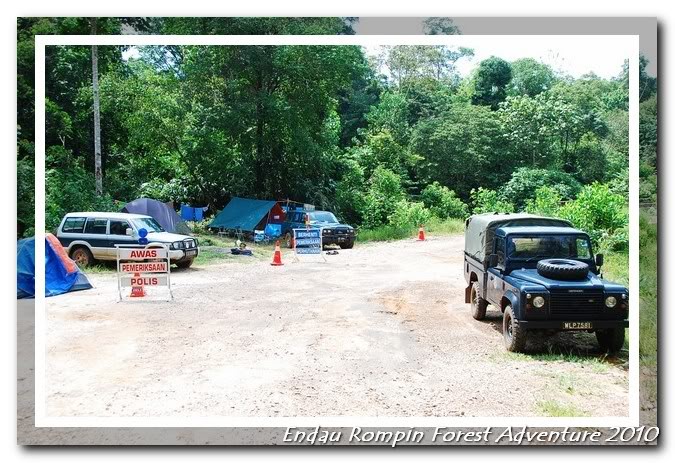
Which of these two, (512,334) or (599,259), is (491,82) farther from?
(512,334)

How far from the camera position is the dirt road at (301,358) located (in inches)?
237

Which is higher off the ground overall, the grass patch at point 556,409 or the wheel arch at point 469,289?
the wheel arch at point 469,289

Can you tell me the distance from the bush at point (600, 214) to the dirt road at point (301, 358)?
1210mm

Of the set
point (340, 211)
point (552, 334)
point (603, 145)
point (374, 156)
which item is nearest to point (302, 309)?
point (340, 211)

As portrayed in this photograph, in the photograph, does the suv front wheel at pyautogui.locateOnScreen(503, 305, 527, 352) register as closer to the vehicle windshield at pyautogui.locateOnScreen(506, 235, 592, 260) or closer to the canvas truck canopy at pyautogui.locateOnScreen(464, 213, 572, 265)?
the vehicle windshield at pyautogui.locateOnScreen(506, 235, 592, 260)

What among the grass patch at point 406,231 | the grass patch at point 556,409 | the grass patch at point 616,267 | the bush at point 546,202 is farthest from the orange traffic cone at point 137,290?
the grass patch at point 616,267

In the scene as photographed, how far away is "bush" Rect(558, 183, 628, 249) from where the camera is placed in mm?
6891

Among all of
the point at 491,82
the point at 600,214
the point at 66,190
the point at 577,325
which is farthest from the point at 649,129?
the point at 66,190

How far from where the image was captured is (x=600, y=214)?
7.13 m

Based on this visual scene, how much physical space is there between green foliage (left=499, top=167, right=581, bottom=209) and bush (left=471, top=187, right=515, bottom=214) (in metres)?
0.08

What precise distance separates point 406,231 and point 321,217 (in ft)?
4.15

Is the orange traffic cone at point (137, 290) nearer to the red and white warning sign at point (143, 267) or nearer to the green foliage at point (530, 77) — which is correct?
the red and white warning sign at point (143, 267)

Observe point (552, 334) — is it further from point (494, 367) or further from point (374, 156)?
point (374, 156)
